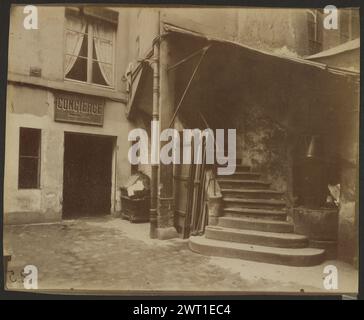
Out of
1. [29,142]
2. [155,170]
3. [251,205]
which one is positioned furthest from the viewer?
[251,205]

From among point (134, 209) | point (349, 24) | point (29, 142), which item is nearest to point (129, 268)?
point (134, 209)

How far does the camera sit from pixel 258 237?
163 inches

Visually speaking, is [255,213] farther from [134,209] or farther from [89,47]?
[89,47]

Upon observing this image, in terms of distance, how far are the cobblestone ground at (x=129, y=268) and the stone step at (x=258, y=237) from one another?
261 mm

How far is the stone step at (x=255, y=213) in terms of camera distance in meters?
4.26

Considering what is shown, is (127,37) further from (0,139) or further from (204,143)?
(0,139)

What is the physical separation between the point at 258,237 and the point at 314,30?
8.32 feet

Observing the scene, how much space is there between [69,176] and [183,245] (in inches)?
65.1

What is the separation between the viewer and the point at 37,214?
169 inches

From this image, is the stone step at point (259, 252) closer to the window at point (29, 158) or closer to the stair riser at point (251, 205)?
the stair riser at point (251, 205)

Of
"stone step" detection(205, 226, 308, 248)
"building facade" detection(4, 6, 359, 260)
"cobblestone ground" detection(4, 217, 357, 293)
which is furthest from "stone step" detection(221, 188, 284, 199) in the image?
"cobblestone ground" detection(4, 217, 357, 293)

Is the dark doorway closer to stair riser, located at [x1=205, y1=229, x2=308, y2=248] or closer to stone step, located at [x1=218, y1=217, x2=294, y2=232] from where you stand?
stair riser, located at [x1=205, y1=229, x2=308, y2=248]

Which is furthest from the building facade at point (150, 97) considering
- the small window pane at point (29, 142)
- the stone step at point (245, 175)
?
the stone step at point (245, 175)

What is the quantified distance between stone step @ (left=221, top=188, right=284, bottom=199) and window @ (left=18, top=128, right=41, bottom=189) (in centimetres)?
234
